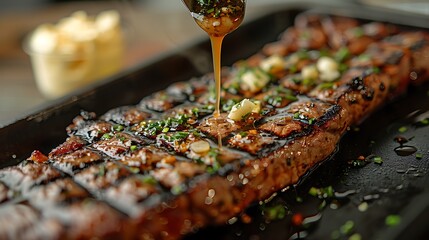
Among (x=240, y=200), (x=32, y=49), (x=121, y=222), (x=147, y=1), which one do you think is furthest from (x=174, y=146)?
(x=147, y=1)

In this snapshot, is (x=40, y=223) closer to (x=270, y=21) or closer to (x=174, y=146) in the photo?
(x=174, y=146)

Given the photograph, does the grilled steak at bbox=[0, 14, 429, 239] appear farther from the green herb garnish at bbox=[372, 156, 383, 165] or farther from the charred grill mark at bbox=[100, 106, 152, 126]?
the green herb garnish at bbox=[372, 156, 383, 165]

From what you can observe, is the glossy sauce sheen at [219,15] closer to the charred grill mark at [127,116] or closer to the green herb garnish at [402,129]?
the charred grill mark at [127,116]

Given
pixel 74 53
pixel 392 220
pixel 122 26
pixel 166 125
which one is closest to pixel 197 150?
pixel 166 125

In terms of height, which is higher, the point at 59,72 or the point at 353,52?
the point at 59,72

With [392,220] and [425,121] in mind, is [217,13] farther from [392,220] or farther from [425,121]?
[425,121]
